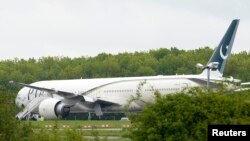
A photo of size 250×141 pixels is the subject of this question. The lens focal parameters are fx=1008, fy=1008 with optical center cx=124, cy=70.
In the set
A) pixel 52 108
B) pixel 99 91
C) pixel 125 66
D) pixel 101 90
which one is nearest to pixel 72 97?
pixel 52 108

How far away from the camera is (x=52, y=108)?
9294cm

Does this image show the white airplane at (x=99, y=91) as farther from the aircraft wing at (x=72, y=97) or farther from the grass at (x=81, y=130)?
the grass at (x=81, y=130)

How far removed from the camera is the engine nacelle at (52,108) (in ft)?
304

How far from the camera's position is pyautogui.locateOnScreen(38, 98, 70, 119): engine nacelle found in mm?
92688

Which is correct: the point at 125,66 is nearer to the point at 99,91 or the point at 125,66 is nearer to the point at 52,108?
the point at 99,91

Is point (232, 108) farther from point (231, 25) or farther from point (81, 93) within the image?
point (81, 93)

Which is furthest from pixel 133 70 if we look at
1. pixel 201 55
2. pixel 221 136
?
pixel 221 136

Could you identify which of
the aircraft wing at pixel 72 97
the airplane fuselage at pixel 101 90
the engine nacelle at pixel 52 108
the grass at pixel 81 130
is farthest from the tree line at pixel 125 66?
the grass at pixel 81 130

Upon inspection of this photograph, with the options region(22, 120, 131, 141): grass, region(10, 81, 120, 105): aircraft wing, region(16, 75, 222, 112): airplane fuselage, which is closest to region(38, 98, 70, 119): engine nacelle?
region(10, 81, 120, 105): aircraft wing

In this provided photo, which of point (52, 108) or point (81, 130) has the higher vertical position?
point (52, 108)

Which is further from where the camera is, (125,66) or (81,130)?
(125,66)

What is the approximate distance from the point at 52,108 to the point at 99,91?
22.1 feet

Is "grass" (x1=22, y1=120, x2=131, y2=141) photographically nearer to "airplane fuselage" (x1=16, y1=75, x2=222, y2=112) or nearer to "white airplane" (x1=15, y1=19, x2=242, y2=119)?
"white airplane" (x1=15, y1=19, x2=242, y2=119)

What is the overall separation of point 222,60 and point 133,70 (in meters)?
66.6
